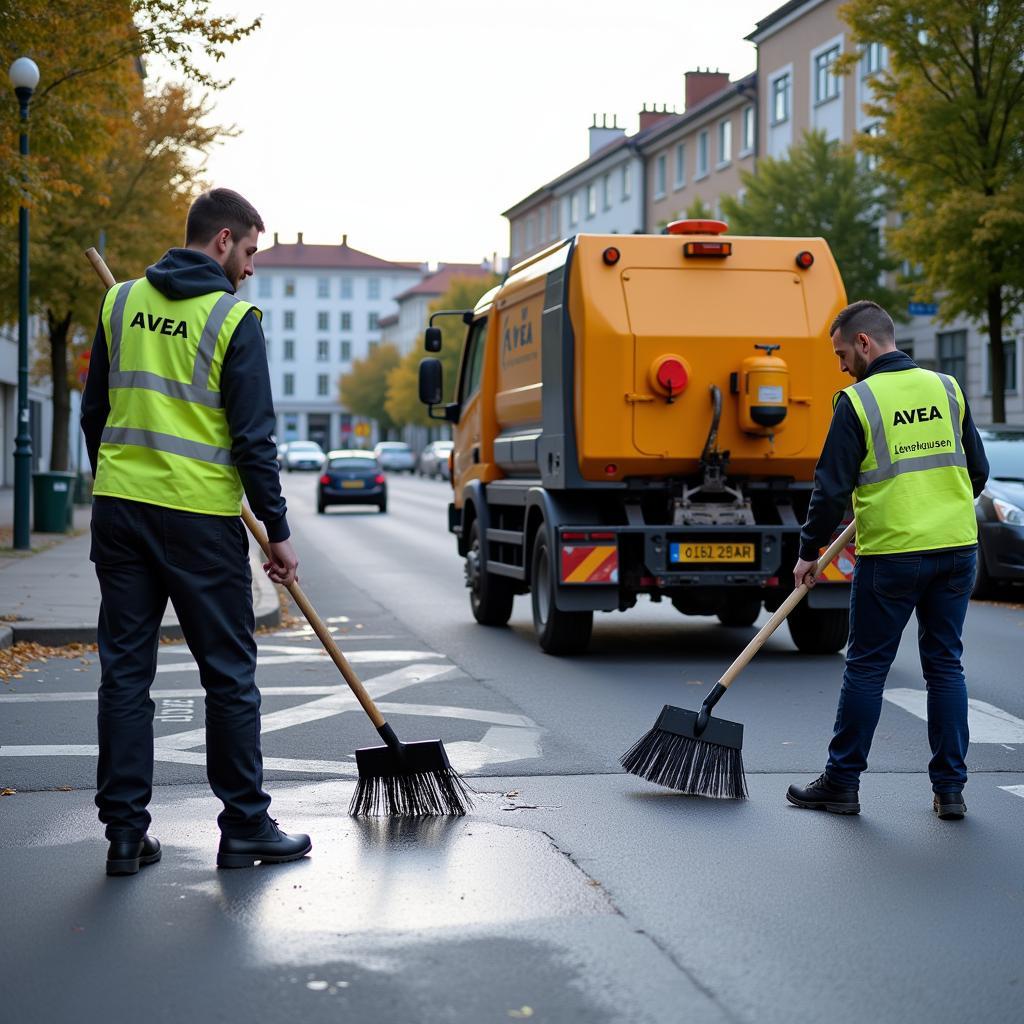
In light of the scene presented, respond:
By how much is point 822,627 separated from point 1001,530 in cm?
471

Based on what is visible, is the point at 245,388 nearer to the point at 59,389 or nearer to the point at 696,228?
the point at 696,228

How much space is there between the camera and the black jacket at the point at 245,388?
5.14m

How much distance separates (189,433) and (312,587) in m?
13.5

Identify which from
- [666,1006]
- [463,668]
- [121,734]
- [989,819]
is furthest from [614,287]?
[666,1006]

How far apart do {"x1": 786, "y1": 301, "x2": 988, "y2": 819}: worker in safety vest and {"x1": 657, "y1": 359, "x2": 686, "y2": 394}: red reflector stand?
4.59 m

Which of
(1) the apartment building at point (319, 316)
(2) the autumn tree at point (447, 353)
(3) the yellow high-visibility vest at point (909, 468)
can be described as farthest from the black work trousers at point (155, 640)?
(1) the apartment building at point (319, 316)

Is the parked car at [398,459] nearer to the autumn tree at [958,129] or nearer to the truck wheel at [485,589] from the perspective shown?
the autumn tree at [958,129]

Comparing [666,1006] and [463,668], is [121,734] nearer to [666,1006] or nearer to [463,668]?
[666,1006]

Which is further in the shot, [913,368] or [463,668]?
[463,668]

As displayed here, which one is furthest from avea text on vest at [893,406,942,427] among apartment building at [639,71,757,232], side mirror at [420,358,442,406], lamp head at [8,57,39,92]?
apartment building at [639,71,757,232]

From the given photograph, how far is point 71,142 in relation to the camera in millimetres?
17328

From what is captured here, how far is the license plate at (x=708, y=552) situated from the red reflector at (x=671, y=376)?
40.1 inches

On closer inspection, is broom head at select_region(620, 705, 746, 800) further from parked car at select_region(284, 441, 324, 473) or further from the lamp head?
parked car at select_region(284, 441, 324, 473)

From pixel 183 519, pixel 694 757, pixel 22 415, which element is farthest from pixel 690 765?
pixel 22 415
